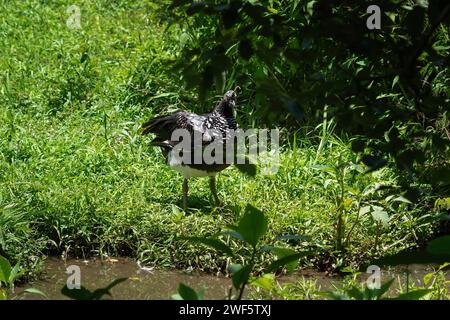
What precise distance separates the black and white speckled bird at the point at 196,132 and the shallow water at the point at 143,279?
0.70 m

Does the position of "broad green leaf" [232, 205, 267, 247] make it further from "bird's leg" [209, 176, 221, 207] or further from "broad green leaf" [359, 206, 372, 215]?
"bird's leg" [209, 176, 221, 207]

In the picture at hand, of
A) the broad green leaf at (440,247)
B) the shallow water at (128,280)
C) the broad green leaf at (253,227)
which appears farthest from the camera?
the shallow water at (128,280)

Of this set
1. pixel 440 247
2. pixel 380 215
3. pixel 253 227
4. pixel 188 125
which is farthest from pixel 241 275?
pixel 188 125

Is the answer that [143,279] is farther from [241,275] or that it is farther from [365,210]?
[241,275]

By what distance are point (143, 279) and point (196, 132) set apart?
3.69ft

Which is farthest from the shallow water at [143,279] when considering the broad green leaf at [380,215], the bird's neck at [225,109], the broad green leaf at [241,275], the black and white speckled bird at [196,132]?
the broad green leaf at [241,275]

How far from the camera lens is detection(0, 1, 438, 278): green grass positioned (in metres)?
5.05

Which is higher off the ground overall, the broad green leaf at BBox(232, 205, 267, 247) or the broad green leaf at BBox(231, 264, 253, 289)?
the broad green leaf at BBox(232, 205, 267, 247)

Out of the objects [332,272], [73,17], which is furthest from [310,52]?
[73,17]

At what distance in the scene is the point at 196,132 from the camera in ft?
18.2

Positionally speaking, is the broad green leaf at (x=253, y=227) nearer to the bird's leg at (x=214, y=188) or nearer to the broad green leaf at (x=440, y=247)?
the broad green leaf at (x=440, y=247)

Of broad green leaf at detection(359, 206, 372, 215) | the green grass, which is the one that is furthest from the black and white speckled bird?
broad green leaf at detection(359, 206, 372, 215)

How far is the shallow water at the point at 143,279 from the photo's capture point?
466cm

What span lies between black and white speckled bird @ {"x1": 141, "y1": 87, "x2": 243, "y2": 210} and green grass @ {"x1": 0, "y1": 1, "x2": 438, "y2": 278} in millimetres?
231
